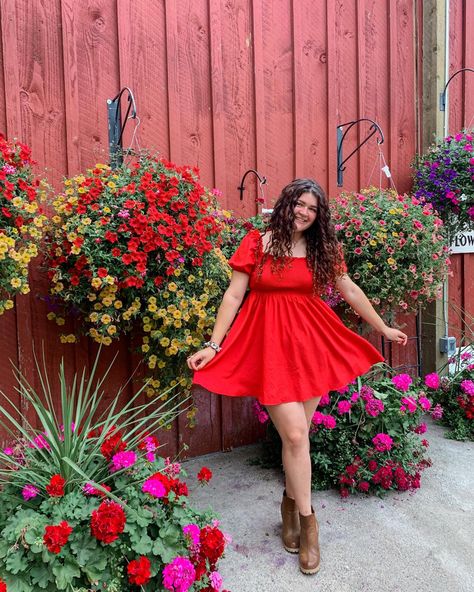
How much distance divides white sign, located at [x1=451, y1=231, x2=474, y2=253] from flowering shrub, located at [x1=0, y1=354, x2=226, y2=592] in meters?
3.41

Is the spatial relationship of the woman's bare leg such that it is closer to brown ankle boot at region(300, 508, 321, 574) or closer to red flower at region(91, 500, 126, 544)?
brown ankle boot at region(300, 508, 321, 574)

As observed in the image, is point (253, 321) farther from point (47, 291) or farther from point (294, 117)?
point (294, 117)

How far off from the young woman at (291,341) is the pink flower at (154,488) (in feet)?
1.61

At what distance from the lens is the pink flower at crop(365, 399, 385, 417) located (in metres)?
2.79

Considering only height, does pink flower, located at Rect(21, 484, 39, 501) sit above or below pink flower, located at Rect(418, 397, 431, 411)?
above

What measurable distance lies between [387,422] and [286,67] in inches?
97.7

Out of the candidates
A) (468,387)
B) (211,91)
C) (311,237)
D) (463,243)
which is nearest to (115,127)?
(211,91)

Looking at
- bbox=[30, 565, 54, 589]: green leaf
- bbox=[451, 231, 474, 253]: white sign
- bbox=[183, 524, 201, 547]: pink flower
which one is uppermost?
bbox=[451, 231, 474, 253]: white sign

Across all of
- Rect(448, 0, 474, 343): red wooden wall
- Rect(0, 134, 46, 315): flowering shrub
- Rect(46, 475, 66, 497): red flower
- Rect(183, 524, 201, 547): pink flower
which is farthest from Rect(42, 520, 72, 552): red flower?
Rect(448, 0, 474, 343): red wooden wall

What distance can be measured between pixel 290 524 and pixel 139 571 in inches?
37.3

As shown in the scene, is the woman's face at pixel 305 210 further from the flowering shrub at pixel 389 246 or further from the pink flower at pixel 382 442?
the pink flower at pixel 382 442

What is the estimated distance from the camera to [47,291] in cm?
268

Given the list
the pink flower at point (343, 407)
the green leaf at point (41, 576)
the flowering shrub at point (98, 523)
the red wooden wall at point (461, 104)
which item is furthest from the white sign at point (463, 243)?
the green leaf at point (41, 576)

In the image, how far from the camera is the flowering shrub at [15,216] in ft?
6.46
